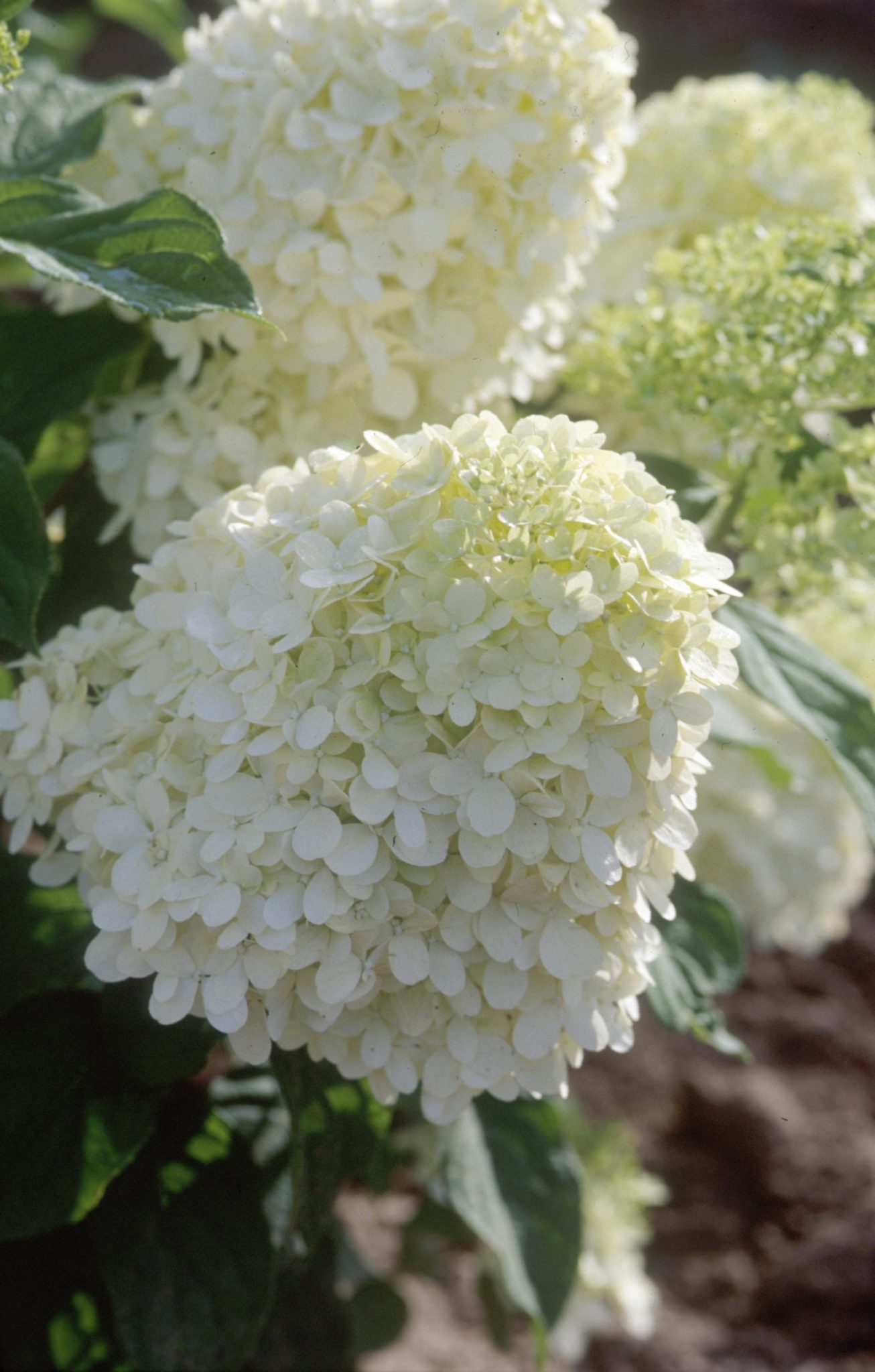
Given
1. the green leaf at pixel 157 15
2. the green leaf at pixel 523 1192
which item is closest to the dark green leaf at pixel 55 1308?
the green leaf at pixel 523 1192

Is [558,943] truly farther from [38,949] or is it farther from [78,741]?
[38,949]

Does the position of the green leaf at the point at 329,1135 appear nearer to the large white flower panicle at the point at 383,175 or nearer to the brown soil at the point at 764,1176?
the large white flower panicle at the point at 383,175

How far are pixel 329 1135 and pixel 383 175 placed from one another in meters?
0.66

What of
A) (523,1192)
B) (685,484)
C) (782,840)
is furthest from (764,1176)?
(685,484)

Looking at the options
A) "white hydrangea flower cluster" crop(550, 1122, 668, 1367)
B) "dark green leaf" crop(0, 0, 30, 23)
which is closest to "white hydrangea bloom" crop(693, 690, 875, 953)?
"white hydrangea flower cluster" crop(550, 1122, 668, 1367)

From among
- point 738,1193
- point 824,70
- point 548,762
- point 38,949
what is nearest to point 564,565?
point 548,762

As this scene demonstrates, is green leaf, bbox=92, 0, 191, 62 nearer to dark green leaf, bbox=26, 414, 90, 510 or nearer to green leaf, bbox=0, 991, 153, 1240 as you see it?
dark green leaf, bbox=26, 414, 90, 510

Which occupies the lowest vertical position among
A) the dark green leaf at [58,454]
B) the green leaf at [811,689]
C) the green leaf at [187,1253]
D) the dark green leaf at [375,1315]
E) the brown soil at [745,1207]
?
the brown soil at [745,1207]

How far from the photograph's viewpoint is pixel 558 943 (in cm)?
62

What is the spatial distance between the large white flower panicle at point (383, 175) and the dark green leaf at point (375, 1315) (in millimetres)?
874

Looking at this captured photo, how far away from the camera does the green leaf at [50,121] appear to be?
35.1 inches

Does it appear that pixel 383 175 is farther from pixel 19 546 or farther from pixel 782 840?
pixel 782 840

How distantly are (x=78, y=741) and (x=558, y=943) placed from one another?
0.95ft

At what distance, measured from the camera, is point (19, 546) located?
0.77 m
